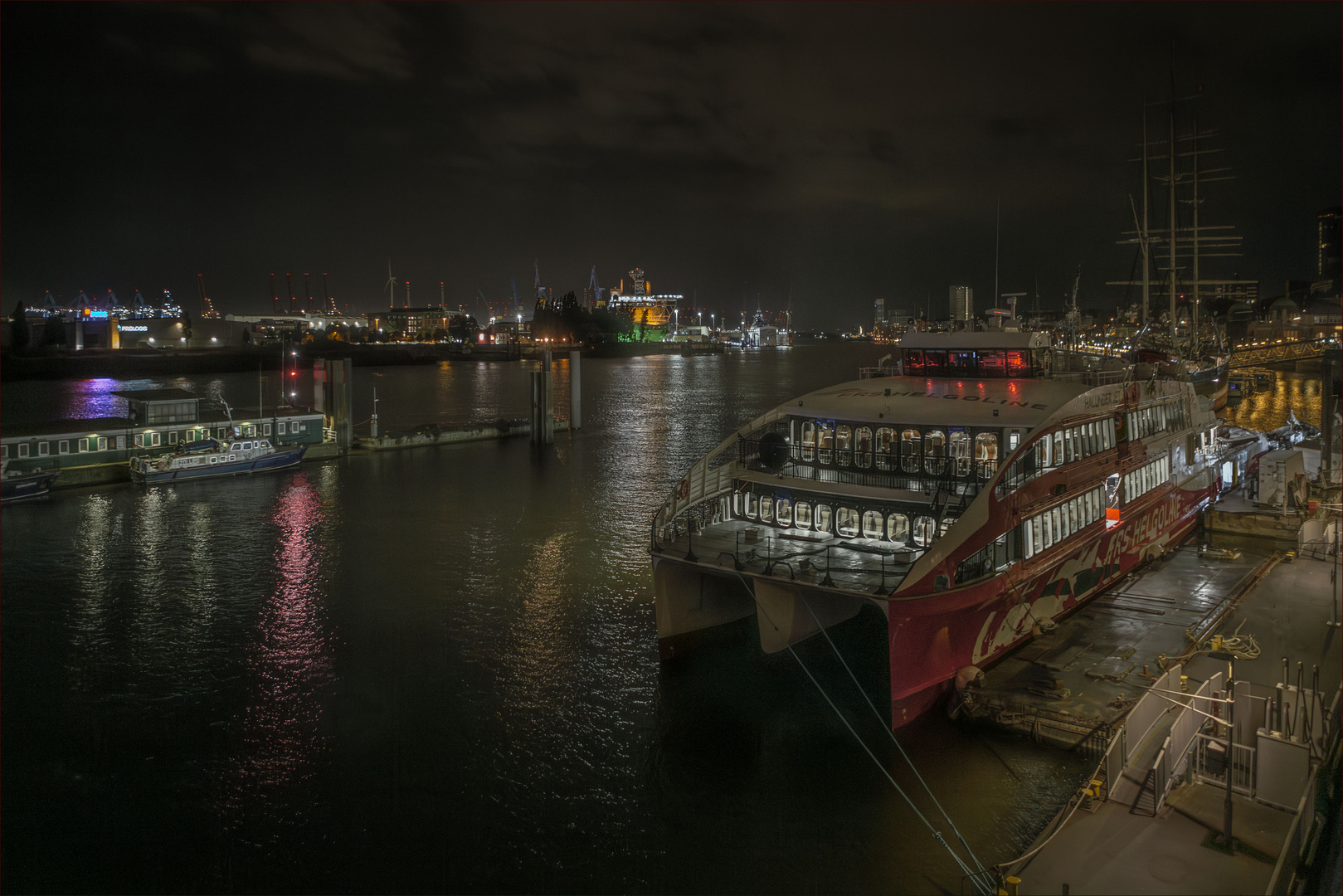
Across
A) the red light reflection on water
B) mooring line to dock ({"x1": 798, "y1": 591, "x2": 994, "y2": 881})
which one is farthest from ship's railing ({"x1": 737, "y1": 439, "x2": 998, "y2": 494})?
the red light reflection on water

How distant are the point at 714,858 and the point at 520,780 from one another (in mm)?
3178

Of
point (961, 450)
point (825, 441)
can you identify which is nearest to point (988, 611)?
point (961, 450)

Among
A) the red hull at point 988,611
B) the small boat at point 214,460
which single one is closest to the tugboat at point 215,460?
the small boat at point 214,460

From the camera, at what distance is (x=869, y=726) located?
42.6 feet

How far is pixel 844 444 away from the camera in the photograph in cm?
1425

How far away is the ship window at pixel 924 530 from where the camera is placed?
13.0m

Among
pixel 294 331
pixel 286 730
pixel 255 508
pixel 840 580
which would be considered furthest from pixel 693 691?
pixel 294 331

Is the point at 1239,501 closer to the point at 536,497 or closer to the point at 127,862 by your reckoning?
the point at 536,497

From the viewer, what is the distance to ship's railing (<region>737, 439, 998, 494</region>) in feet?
43.2

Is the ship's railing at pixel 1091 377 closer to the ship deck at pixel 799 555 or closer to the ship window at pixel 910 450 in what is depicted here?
the ship window at pixel 910 450

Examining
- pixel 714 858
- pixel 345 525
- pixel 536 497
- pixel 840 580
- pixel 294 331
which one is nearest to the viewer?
pixel 714 858

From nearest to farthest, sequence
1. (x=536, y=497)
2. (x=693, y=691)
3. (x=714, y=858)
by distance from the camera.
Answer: (x=714, y=858), (x=693, y=691), (x=536, y=497)

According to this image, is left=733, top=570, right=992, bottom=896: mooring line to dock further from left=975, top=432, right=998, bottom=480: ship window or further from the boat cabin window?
left=975, top=432, right=998, bottom=480: ship window

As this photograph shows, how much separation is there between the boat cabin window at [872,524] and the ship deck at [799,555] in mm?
92
